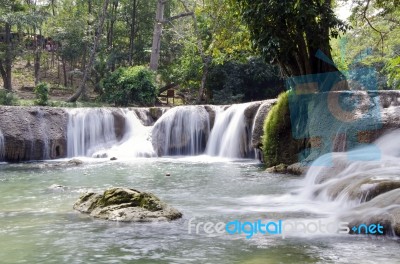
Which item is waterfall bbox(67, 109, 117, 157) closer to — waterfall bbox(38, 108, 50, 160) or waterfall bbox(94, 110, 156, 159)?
waterfall bbox(94, 110, 156, 159)

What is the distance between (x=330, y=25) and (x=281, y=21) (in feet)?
4.33

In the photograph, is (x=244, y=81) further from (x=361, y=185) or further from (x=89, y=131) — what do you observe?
(x=361, y=185)

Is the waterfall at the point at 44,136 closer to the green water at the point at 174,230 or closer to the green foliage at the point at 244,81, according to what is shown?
the green water at the point at 174,230

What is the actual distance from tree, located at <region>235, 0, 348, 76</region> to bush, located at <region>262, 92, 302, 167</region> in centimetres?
116

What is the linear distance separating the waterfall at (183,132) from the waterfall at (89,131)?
6.95 ft

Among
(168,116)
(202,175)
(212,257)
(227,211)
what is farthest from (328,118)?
(168,116)

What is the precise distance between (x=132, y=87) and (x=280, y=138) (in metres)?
14.3

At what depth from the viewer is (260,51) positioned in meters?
13.1

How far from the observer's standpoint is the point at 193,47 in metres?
27.4

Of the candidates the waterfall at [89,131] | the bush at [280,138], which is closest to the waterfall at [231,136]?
the bush at [280,138]

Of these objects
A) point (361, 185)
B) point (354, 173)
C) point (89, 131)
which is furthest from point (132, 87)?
point (361, 185)

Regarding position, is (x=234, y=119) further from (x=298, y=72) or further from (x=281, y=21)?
(x=281, y=21)

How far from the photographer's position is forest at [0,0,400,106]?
1270 cm

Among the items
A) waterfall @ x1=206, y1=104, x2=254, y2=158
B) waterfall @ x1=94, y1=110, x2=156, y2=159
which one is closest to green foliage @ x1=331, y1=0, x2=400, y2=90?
waterfall @ x1=206, y1=104, x2=254, y2=158
